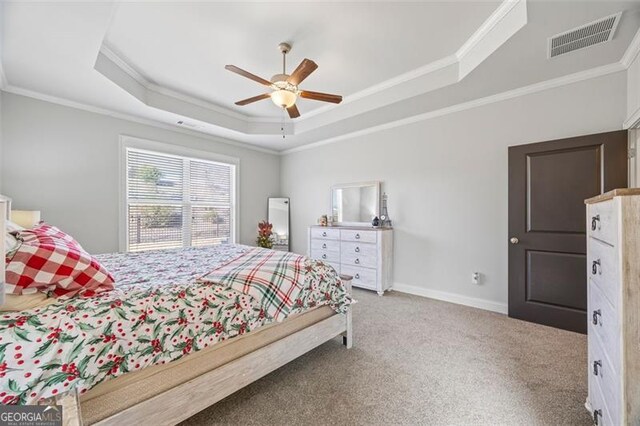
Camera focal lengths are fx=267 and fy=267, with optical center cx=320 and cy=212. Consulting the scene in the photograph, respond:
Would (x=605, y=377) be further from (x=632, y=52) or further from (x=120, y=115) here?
(x=120, y=115)

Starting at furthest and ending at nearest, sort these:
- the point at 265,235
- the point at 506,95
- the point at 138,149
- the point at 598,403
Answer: the point at 265,235 → the point at 138,149 → the point at 506,95 → the point at 598,403

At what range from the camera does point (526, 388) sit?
5.70 feet

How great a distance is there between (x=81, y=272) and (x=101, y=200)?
8.95 ft

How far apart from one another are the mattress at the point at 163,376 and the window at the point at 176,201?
303cm

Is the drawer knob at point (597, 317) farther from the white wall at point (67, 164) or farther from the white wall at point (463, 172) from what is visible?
the white wall at point (67, 164)

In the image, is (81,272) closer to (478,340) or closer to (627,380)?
(627,380)

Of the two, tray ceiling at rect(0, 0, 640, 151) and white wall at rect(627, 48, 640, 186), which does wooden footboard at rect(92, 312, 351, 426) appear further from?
white wall at rect(627, 48, 640, 186)

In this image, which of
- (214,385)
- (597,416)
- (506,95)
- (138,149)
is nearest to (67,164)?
(138,149)

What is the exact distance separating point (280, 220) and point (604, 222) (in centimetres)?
473

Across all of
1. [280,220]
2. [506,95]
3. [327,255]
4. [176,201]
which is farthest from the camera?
[280,220]

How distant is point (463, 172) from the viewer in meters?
3.34

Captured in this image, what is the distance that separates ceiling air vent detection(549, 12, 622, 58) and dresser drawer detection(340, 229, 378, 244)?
2.55m

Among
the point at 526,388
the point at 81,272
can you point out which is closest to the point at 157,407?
the point at 81,272

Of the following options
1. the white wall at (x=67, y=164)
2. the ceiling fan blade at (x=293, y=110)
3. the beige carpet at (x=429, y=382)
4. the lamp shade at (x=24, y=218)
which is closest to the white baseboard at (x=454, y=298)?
the beige carpet at (x=429, y=382)
